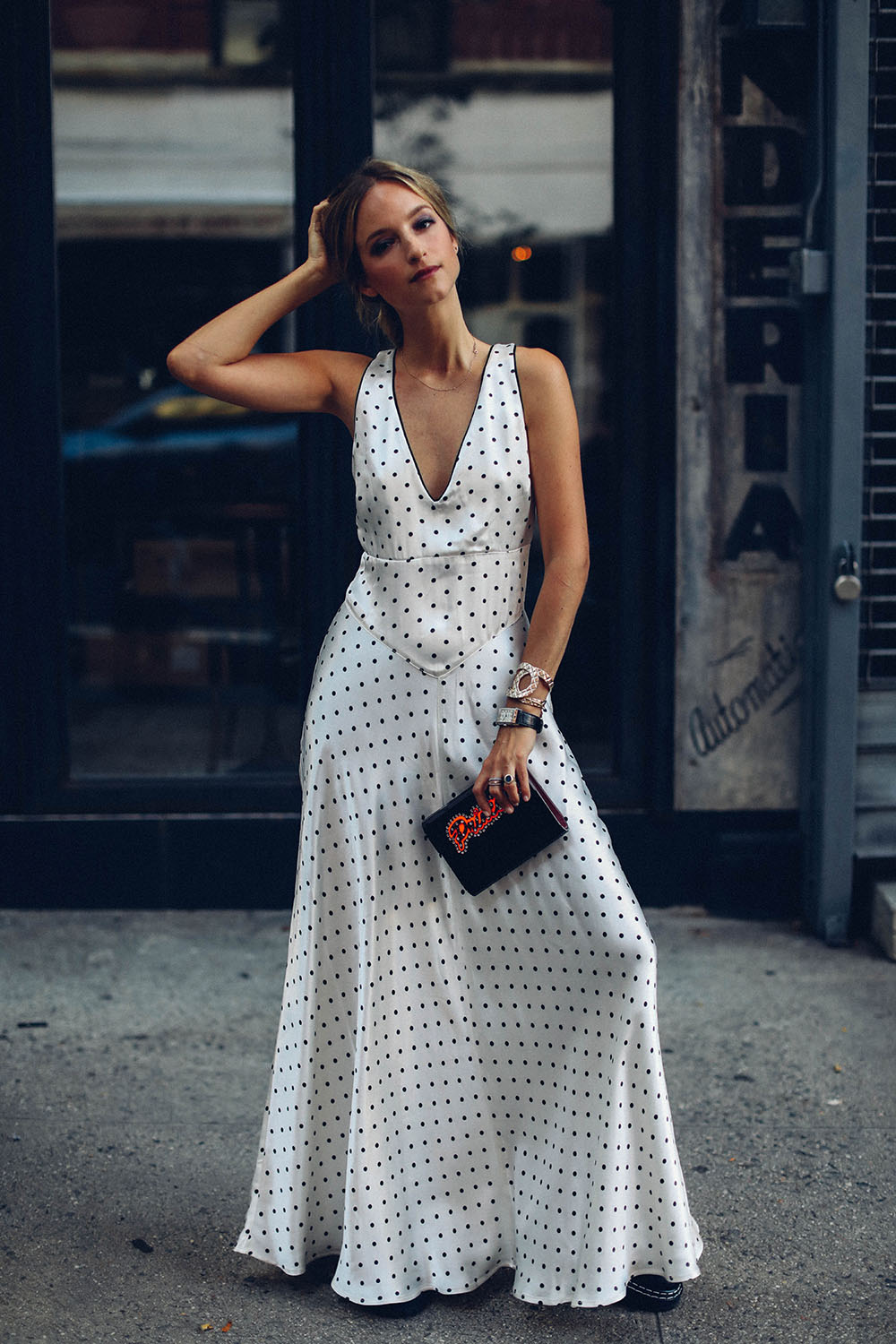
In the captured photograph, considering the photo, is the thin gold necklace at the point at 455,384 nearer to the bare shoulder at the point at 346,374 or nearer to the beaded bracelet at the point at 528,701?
the bare shoulder at the point at 346,374

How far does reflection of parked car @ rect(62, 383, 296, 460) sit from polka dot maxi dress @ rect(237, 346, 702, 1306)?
3302 millimetres

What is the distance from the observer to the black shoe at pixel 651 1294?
2.65 meters

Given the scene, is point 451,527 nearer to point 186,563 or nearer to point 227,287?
point 186,563

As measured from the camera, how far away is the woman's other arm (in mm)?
2557

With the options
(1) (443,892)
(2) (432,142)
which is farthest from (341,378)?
(2) (432,142)

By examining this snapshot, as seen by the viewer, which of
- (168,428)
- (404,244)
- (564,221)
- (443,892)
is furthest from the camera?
(168,428)

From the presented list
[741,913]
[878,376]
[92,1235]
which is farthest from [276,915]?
[878,376]

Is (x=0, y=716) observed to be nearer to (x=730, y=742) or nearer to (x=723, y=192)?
(x=730, y=742)

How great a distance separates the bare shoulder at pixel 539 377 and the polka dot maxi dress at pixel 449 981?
0.02 metres

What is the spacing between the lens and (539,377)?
2574 mm

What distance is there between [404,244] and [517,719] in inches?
34.8

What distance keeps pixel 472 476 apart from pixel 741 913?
287 cm

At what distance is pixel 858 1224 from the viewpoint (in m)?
3.01

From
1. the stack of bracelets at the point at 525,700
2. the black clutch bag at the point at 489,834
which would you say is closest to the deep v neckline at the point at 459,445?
the stack of bracelets at the point at 525,700
